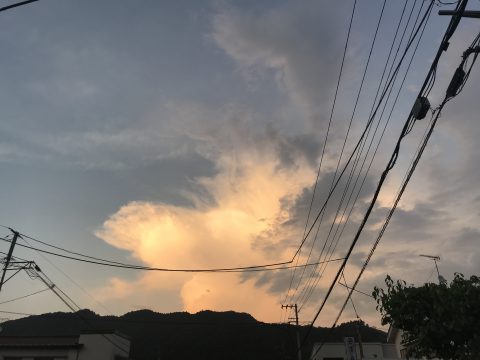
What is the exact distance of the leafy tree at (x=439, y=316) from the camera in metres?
13.5

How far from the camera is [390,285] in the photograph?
15000 mm

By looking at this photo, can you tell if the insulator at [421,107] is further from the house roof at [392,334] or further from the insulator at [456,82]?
the house roof at [392,334]

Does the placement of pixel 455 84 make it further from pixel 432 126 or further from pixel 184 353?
pixel 184 353

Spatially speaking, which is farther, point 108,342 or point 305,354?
point 305,354

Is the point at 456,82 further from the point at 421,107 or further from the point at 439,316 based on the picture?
the point at 439,316

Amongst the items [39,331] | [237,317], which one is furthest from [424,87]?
[237,317]

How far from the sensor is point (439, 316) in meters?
13.9

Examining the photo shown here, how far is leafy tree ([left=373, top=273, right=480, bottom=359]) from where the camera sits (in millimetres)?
13455

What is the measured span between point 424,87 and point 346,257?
6.07 meters

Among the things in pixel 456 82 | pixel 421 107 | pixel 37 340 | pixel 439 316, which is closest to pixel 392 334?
pixel 439 316

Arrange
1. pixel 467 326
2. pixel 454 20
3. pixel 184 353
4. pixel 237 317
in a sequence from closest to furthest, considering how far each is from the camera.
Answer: pixel 454 20 < pixel 467 326 < pixel 184 353 < pixel 237 317

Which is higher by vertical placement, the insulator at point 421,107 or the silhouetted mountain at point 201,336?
the silhouetted mountain at point 201,336

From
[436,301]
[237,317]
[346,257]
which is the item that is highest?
[237,317]

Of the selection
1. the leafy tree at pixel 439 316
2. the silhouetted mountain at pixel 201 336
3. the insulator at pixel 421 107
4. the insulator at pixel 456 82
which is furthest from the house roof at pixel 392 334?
the insulator at pixel 456 82
